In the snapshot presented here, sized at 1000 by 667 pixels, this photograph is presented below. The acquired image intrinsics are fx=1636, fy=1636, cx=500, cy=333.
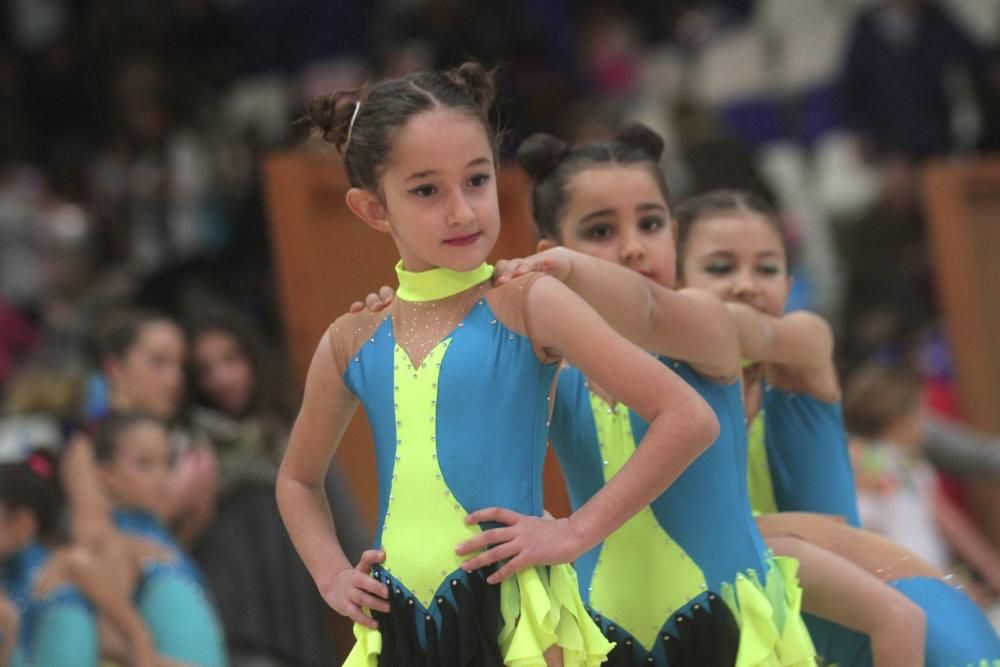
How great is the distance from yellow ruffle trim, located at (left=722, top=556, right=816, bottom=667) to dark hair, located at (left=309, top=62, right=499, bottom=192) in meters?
0.82

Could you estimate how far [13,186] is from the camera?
9.34 m

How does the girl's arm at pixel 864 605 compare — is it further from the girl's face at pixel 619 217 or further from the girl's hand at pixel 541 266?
the girl's hand at pixel 541 266

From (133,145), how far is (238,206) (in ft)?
3.71

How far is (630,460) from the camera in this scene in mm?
2359

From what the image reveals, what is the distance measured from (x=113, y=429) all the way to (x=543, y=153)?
2403 millimetres

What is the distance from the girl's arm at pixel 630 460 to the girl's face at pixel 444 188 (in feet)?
0.53

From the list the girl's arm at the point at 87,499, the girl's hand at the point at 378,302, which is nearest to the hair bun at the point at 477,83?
the girl's hand at the point at 378,302

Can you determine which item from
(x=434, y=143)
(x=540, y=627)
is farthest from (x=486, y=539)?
(x=434, y=143)

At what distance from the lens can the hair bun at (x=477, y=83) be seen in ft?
8.26

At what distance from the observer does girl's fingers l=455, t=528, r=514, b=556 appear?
2.32 metres

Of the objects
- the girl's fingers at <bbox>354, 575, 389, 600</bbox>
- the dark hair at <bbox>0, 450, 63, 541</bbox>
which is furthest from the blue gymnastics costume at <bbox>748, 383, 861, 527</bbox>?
the dark hair at <bbox>0, 450, 63, 541</bbox>

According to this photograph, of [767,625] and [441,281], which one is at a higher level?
[441,281]

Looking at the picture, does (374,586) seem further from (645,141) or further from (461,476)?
(645,141)

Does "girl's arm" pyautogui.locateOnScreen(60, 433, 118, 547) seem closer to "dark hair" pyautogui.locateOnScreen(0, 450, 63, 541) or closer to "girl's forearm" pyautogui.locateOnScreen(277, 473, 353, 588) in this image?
"dark hair" pyautogui.locateOnScreen(0, 450, 63, 541)
